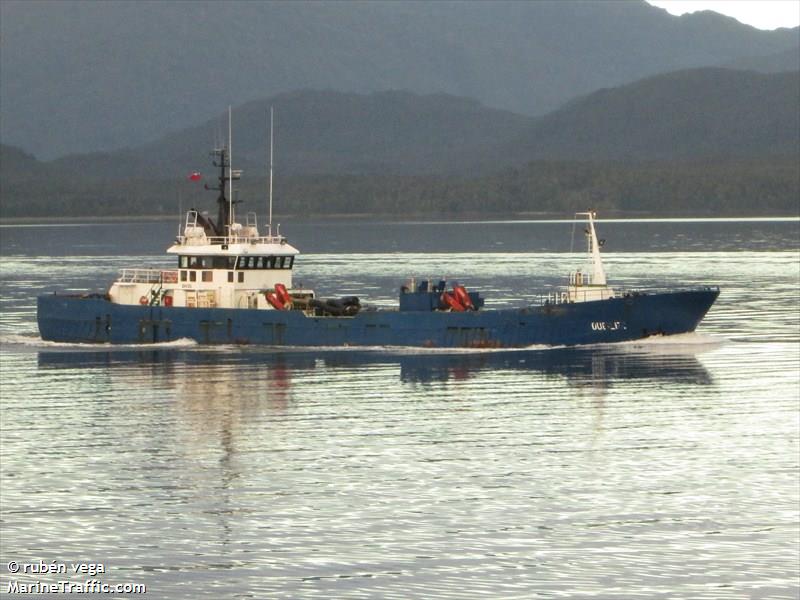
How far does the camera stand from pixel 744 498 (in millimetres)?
38125

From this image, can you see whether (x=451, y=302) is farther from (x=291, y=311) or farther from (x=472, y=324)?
(x=291, y=311)

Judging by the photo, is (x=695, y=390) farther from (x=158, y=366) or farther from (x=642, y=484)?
(x=158, y=366)

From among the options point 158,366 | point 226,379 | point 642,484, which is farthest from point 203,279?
point 642,484

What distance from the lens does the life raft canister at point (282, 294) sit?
70.1 metres

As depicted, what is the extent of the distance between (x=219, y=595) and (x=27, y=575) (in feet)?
13.1

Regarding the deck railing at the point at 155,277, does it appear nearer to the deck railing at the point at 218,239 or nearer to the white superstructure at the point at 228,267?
the white superstructure at the point at 228,267

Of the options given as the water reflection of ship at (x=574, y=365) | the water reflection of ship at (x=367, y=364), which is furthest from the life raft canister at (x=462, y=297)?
the water reflection of ship at (x=574, y=365)

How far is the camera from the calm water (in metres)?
32.7

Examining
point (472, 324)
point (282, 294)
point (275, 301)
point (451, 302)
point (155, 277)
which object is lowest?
point (472, 324)

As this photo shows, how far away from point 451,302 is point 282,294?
7.16m

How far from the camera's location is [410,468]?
41844 millimetres

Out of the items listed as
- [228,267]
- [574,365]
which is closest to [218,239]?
[228,267]

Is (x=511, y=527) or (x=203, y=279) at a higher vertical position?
(x=203, y=279)

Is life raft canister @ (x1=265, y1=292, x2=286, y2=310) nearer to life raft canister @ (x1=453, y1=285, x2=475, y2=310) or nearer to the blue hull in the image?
the blue hull
